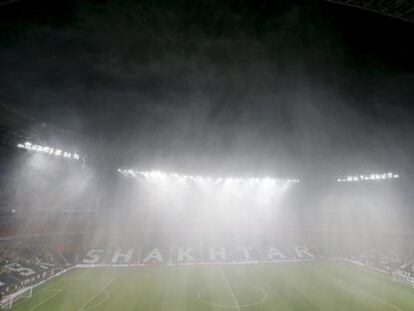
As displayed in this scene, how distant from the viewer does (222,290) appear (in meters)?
25.5

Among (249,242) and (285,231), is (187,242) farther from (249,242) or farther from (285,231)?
(285,231)

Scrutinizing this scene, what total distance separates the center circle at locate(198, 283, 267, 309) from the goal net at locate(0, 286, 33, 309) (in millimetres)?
16104

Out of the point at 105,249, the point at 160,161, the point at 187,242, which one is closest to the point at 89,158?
the point at 160,161

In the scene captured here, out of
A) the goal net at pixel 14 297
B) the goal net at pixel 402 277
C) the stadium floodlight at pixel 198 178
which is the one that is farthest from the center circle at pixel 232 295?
the stadium floodlight at pixel 198 178

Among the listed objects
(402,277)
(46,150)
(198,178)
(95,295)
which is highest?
(46,150)

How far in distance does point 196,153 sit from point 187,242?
1529 centimetres

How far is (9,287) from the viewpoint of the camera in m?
24.0

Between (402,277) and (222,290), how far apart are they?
69.3 feet

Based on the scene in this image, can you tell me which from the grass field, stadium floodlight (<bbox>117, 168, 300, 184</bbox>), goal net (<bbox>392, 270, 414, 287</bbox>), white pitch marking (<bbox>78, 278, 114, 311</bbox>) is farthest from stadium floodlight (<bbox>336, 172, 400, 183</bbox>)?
white pitch marking (<bbox>78, 278, 114, 311</bbox>)

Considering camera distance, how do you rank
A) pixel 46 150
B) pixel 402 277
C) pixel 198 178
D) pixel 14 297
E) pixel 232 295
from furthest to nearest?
pixel 198 178, pixel 46 150, pixel 402 277, pixel 232 295, pixel 14 297

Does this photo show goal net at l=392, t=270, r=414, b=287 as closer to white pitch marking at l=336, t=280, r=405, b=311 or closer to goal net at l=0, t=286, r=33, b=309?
white pitch marking at l=336, t=280, r=405, b=311

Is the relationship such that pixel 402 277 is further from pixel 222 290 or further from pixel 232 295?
pixel 222 290

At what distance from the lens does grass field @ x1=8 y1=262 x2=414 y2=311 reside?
2183 cm

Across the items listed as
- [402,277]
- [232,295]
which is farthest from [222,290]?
[402,277]
